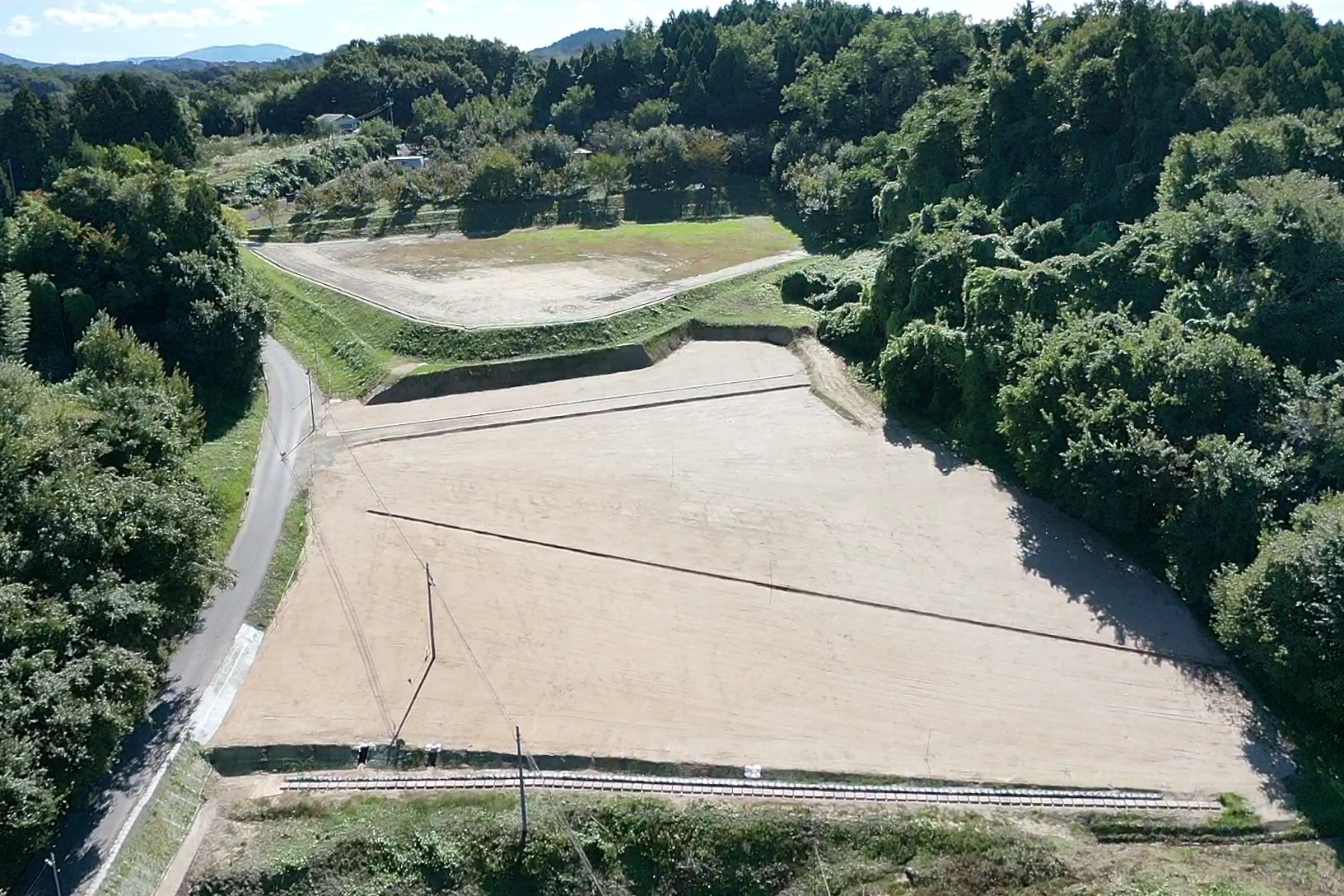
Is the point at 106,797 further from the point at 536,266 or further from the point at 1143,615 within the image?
the point at 536,266

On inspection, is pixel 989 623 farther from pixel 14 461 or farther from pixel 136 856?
pixel 14 461

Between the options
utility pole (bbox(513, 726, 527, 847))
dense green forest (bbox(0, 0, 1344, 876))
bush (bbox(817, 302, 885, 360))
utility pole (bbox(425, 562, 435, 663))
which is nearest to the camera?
utility pole (bbox(513, 726, 527, 847))

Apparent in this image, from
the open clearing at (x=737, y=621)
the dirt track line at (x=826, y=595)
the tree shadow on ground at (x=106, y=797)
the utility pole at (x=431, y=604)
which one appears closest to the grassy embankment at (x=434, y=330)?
the open clearing at (x=737, y=621)

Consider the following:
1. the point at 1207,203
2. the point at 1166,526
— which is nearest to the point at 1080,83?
the point at 1207,203

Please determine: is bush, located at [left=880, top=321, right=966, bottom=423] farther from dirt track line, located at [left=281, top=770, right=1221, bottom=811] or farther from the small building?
the small building

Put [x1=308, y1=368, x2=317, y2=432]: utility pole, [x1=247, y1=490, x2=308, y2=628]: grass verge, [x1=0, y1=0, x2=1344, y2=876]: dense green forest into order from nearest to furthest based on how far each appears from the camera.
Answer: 1. [x1=0, y1=0, x2=1344, y2=876]: dense green forest
2. [x1=247, y1=490, x2=308, y2=628]: grass verge
3. [x1=308, y1=368, x2=317, y2=432]: utility pole

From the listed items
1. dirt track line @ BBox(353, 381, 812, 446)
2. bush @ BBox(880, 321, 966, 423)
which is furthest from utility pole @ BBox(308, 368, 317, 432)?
bush @ BBox(880, 321, 966, 423)
